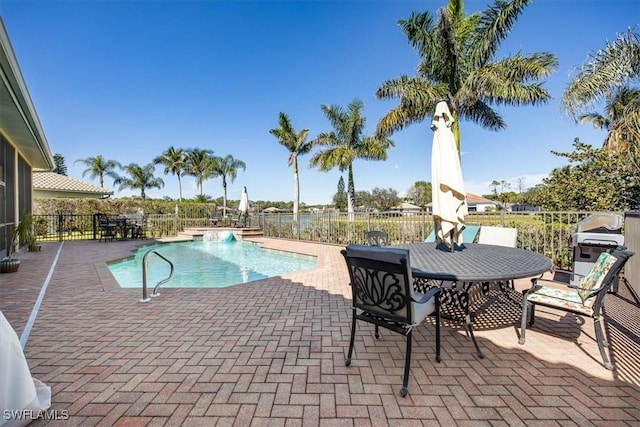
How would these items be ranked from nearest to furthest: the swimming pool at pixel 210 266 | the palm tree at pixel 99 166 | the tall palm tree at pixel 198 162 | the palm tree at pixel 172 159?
the swimming pool at pixel 210 266 < the tall palm tree at pixel 198 162 < the palm tree at pixel 172 159 < the palm tree at pixel 99 166

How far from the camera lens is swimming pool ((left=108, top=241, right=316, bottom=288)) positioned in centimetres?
634

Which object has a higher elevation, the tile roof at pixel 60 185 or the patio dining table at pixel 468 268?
the tile roof at pixel 60 185

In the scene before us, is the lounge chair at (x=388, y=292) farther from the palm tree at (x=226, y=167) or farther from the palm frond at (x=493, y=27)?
the palm tree at (x=226, y=167)

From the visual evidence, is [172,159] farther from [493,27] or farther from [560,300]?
[560,300]

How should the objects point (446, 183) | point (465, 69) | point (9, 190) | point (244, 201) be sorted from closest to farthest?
1. point (446, 183)
2. point (9, 190)
3. point (465, 69)
4. point (244, 201)

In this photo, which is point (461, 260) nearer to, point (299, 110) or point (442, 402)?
point (442, 402)

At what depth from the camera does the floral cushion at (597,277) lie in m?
2.46

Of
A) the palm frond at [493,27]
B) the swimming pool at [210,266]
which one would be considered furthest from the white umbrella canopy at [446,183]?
the palm frond at [493,27]

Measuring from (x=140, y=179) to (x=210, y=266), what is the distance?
1378 inches

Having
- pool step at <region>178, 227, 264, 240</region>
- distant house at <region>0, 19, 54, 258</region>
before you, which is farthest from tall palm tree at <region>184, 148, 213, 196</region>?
distant house at <region>0, 19, 54, 258</region>

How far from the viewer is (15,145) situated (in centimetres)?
790

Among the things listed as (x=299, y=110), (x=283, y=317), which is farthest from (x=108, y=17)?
(x=299, y=110)

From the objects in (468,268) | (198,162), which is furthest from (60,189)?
(468,268)

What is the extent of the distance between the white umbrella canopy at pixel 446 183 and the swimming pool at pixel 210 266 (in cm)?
436
